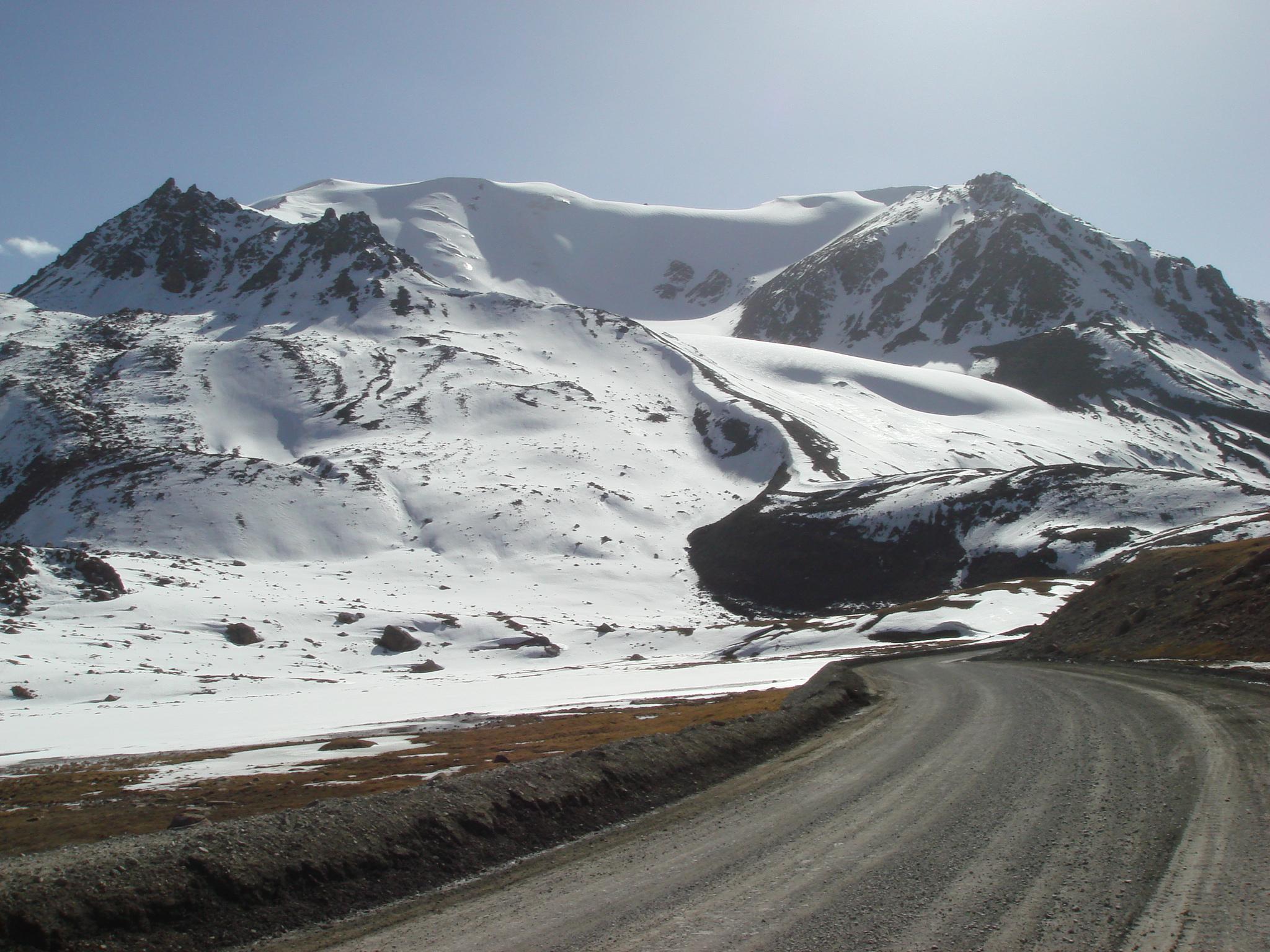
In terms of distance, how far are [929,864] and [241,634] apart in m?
81.1

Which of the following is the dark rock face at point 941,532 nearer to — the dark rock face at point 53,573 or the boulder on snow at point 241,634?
the boulder on snow at point 241,634

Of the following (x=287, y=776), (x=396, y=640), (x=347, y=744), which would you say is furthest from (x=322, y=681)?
(x=287, y=776)

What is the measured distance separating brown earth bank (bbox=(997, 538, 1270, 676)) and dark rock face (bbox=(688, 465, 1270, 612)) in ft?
196

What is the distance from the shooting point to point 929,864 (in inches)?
348

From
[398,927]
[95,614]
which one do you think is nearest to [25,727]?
[95,614]

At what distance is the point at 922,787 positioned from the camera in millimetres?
12117

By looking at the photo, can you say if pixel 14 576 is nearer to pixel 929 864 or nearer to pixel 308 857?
pixel 308 857

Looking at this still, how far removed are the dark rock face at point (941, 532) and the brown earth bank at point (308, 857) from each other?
91219mm

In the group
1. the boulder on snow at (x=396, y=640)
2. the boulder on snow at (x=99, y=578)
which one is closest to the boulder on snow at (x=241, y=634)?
the boulder on snow at (x=396, y=640)

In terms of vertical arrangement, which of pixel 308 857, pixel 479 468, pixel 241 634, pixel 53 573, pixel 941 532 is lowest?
pixel 241 634

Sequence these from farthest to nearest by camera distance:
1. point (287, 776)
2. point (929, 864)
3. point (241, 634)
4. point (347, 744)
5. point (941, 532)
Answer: point (941, 532)
point (241, 634)
point (347, 744)
point (287, 776)
point (929, 864)

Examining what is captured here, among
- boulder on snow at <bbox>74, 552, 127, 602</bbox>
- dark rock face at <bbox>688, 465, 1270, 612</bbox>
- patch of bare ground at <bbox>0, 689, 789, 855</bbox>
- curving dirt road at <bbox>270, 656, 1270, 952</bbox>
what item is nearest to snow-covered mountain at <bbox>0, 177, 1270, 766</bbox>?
dark rock face at <bbox>688, 465, 1270, 612</bbox>

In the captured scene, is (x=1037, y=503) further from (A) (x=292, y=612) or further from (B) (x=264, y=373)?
(B) (x=264, y=373)

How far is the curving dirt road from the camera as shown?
7.21 meters
